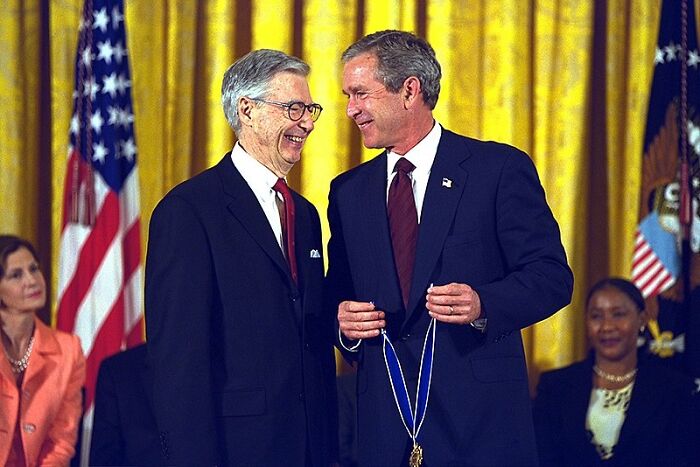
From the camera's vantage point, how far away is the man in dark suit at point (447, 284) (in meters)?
2.89

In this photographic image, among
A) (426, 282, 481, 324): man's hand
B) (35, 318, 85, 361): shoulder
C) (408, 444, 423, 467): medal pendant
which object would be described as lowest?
(35, 318, 85, 361): shoulder

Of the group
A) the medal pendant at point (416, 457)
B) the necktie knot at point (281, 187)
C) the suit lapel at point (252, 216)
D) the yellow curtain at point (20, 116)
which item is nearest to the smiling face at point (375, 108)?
the necktie knot at point (281, 187)

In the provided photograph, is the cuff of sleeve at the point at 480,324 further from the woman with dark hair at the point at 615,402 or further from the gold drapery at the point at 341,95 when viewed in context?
the gold drapery at the point at 341,95

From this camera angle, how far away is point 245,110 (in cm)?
313

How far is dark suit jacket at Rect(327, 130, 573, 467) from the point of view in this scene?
2.91 metres

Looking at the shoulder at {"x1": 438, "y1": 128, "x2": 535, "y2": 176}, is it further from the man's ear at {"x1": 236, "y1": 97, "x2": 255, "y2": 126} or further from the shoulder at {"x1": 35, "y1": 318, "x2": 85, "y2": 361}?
the shoulder at {"x1": 35, "y1": 318, "x2": 85, "y2": 361}

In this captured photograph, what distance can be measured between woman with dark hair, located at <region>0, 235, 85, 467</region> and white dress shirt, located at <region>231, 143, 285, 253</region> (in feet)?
6.90

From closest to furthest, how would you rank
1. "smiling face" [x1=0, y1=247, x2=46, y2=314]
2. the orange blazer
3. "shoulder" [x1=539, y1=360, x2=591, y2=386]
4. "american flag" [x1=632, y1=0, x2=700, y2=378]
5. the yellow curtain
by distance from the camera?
1. the orange blazer
2. "smiling face" [x1=0, y1=247, x2=46, y2=314]
3. "shoulder" [x1=539, y1=360, x2=591, y2=386]
4. "american flag" [x1=632, y1=0, x2=700, y2=378]
5. the yellow curtain

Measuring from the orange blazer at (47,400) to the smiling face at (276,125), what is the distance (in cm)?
212

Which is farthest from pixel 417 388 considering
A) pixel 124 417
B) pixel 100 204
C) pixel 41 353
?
pixel 100 204

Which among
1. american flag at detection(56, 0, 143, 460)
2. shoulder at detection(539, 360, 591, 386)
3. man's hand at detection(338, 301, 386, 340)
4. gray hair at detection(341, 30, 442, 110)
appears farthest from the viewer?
american flag at detection(56, 0, 143, 460)

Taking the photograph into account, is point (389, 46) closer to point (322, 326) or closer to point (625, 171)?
point (322, 326)

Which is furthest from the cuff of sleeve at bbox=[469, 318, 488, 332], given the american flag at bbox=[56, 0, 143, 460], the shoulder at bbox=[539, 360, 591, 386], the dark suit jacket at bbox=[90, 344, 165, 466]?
the american flag at bbox=[56, 0, 143, 460]

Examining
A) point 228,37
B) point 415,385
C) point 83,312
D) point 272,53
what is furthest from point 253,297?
point 228,37
